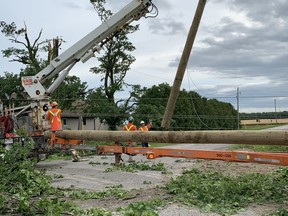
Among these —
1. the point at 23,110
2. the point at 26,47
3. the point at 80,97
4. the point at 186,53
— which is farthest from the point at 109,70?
the point at 186,53

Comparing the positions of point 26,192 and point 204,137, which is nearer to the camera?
point 26,192

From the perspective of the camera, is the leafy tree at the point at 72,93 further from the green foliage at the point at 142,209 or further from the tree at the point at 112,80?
the green foliage at the point at 142,209

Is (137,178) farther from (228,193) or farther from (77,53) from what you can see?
(77,53)

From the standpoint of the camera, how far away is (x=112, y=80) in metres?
37.9

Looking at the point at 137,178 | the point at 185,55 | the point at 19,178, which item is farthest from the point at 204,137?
the point at 19,178

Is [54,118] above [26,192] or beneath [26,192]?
above

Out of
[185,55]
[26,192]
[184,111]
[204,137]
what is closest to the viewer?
[26,192]

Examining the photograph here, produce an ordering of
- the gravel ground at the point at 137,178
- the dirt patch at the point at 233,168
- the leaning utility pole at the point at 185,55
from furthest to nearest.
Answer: the dirt patch at the point at 233,168
the leaning utility pole at the point at 185,55
the gravel ground at the point at 137,178

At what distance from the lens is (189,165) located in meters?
14.0

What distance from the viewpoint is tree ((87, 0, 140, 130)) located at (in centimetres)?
3372

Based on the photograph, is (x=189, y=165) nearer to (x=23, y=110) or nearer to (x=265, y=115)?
(x=23, y=110)

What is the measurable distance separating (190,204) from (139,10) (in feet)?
28.7

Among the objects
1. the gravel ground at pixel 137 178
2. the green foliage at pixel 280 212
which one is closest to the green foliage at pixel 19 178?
the gravel ground at pixel 137 178

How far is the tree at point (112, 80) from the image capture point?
33719 mm
